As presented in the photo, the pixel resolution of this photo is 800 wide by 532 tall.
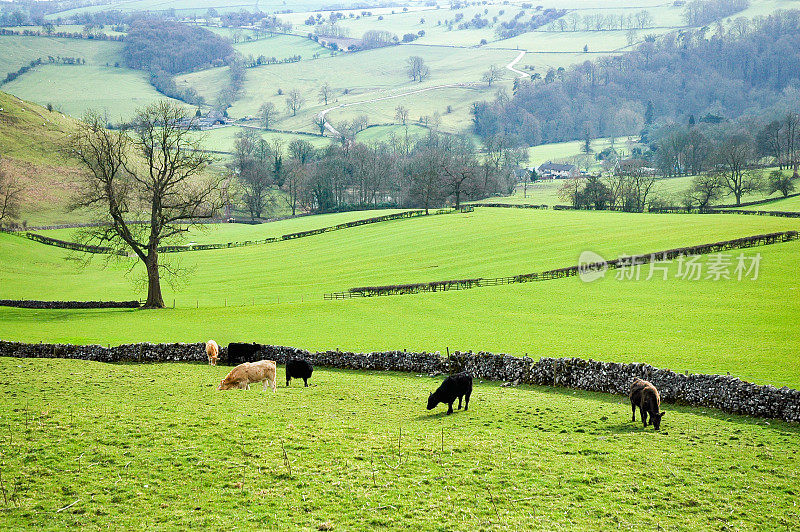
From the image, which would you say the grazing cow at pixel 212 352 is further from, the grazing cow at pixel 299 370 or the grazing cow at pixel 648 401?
the grazing cow at pixel 648 401

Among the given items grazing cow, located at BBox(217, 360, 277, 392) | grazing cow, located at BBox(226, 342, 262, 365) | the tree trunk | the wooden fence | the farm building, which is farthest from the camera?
the farm building

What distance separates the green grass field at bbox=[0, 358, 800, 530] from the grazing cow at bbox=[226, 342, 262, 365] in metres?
7.34

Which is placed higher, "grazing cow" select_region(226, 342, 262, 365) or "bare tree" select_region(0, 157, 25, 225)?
"bare tree" select_region(0, 157, 25, 225)

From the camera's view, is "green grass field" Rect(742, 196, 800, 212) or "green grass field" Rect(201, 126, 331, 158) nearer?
"green grass field" Rect(742, 196, 800, 212)

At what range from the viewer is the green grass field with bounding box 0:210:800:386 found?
2978 cm

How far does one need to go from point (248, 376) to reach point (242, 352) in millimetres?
6052

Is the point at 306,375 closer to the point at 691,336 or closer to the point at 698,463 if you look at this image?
the point at 698,463

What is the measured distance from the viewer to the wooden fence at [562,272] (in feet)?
160

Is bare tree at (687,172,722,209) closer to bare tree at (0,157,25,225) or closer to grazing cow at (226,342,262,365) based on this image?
grazing cow at (226,342,262,365)

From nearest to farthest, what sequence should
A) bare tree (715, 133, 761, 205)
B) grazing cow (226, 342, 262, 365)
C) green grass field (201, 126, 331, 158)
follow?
grazing cow (226, 342, 262, 365)
bare tree (715, 133, 761, 205)
green grass field (201, 126, 331, 158)

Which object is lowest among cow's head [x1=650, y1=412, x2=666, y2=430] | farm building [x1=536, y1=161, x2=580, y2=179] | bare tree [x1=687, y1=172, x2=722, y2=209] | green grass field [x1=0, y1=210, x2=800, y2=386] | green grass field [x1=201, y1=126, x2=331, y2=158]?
cow's head [x1=650, y1=412, x2=666, y2=430]

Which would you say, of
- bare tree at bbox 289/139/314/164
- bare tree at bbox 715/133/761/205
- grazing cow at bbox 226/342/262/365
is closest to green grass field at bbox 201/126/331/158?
bare tree at bbox 289/139/314/164

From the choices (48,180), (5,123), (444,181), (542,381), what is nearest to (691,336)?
(542,381)

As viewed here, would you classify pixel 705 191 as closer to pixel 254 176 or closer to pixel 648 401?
pixel 254 176
